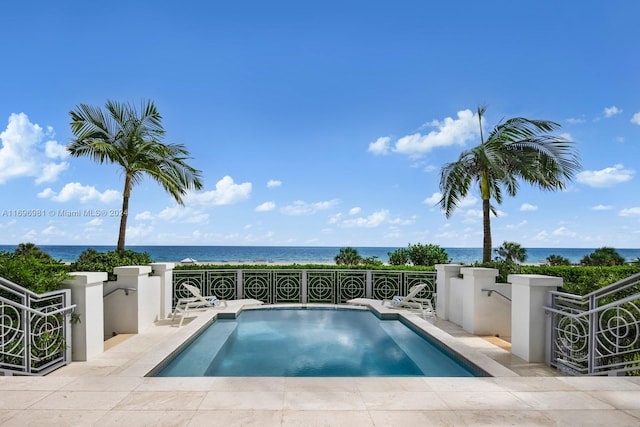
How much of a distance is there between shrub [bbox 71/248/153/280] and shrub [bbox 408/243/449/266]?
12.2m

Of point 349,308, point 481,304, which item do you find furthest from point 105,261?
point 481,304

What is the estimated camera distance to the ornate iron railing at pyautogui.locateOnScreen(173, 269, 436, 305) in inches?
519

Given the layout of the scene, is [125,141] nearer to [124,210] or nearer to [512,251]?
[124,210]

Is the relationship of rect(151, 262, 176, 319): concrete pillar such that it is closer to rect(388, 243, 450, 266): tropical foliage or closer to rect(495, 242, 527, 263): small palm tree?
rect(388, 243, 450, 266): tropical foliage

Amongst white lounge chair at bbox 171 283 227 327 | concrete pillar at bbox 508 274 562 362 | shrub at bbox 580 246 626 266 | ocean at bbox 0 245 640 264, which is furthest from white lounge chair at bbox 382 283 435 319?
ocean at bbox 0 245 640 264

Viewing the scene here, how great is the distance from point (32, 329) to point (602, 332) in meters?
7.18

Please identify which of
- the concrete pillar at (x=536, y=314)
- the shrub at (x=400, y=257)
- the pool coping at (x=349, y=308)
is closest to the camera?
the pool coping at (x=349, y=308)

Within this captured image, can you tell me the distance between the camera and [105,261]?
356 inches

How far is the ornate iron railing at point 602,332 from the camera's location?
469cm

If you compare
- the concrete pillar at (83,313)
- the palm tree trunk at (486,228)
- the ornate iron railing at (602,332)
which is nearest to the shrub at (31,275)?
the concrete pillar at (83,313)

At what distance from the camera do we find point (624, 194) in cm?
3584

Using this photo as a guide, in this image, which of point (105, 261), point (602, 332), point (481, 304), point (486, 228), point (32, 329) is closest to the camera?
point (602, 332)

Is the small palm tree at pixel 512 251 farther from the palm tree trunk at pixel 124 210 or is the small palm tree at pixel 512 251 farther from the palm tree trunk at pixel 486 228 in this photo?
the palm tree trunk at pixel 124 210

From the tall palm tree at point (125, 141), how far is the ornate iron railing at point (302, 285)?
3.61 meters
